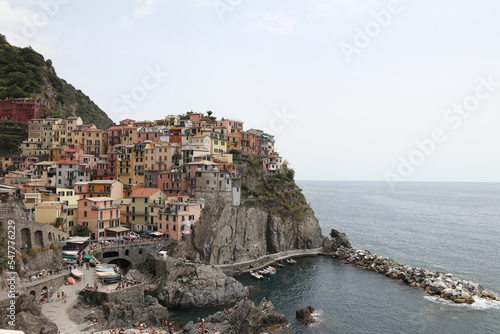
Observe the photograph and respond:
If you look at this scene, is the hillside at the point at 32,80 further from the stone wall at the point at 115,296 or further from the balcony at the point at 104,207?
the stone wall at the point at 115,296

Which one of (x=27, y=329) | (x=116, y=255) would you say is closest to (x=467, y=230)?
(x=116, y=255)

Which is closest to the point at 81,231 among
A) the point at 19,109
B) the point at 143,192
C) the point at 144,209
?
the point at 144,209

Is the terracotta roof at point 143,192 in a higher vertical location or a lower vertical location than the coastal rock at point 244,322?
higher

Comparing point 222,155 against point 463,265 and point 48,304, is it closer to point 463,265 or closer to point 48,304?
point 48,304

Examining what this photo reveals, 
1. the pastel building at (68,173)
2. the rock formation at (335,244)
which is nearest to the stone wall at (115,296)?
the pastel building at (68,173)

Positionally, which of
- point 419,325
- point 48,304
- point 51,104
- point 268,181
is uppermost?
point 51,104
